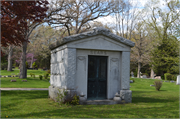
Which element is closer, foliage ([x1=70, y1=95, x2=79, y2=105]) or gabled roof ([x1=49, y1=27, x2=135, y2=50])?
foliage ([x1=70, y1=95, x2=79, y2=105])

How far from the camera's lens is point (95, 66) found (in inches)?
328

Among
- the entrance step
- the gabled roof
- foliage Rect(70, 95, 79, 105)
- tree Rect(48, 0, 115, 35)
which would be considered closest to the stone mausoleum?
the gabled roof

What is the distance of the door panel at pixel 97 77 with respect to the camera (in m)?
8.30

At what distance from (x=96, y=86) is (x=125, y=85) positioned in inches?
52.8

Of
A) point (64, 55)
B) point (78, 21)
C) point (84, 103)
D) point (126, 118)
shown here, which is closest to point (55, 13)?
point (78, 21)

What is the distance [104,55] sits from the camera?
8414mm

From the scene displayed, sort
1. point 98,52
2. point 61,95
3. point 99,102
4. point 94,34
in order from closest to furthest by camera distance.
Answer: point 61,95
point 99,102
point 94,34
point 98,52

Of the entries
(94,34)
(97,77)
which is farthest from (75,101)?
(94,34)

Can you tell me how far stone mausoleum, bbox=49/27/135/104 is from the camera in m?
7.77

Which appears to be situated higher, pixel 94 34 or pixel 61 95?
pixel 94 34

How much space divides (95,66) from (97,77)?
0.51m

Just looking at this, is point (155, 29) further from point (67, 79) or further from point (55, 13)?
point (67, 79)

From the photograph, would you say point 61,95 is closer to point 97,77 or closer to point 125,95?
point 97,77

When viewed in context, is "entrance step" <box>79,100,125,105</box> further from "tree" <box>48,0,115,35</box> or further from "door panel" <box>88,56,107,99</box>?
"tree" <box>48,0,115,35</box>
